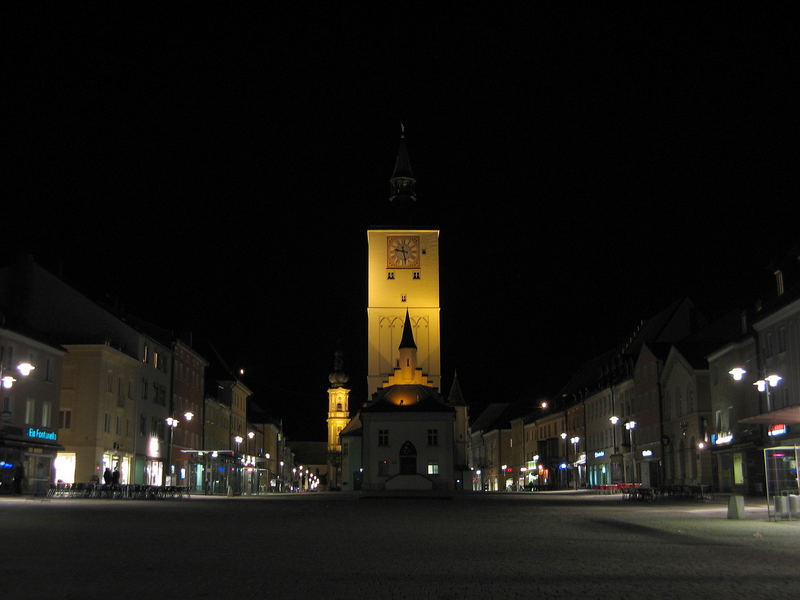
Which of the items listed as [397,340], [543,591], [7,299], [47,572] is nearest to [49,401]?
[7,299]

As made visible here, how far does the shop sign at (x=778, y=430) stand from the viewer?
41.7 meters

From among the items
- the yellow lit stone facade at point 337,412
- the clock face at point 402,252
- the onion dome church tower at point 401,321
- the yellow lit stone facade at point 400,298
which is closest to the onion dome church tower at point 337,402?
the yellow lit stone facade at point 337,412

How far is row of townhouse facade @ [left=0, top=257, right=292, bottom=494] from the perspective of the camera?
4800cm

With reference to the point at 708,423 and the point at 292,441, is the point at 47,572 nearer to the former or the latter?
the point at 708,423

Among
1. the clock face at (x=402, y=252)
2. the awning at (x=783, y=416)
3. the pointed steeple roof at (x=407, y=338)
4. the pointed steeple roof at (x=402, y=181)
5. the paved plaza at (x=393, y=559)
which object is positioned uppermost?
the pointed steeple roof at (x=402, y=181)

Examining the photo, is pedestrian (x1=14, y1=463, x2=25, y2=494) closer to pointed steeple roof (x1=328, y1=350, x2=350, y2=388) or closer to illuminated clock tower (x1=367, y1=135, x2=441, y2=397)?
illuminated clock tower (x1=367, y1=135, x2=441, y2=397)

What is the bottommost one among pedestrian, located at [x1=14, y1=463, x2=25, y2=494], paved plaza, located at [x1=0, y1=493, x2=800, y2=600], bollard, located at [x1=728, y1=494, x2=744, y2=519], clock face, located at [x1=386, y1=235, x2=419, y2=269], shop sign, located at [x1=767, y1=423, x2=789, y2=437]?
paved plaza, located at [x1=0, y1=493, x2=800, y2=600]

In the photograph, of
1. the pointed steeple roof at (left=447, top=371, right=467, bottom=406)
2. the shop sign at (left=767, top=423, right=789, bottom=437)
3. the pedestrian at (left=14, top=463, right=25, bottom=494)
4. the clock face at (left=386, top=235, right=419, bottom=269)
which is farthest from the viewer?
the pointed steeple roof at (left=447, top=371, right=467, bottom=406)

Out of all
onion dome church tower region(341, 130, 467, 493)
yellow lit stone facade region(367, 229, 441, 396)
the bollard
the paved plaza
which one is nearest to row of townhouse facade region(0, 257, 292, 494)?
the paved plaza

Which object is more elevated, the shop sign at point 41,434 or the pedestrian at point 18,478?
the shop sign at point 41,434

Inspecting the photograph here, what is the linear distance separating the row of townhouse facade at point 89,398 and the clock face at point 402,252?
3230 cm

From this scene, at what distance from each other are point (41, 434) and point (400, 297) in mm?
57917

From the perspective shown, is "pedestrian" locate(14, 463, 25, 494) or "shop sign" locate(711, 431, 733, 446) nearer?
"pedestrian" locate(14, 463, 25, 494)

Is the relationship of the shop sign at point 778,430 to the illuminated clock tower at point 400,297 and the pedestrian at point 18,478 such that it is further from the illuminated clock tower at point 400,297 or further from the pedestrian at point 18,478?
the illuminated clock tower at point 400,297
